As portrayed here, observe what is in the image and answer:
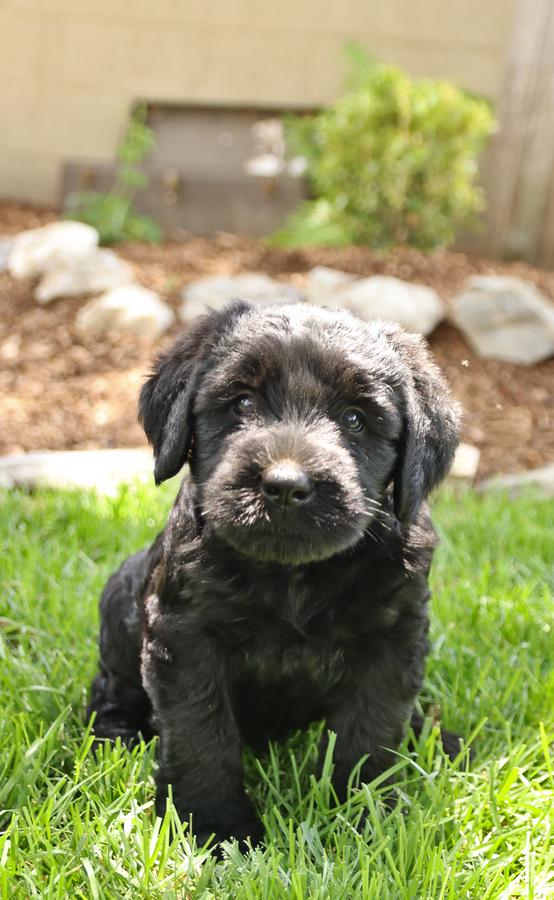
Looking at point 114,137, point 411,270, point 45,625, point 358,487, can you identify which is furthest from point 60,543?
point 114,137

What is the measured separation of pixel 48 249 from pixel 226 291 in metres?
1.33

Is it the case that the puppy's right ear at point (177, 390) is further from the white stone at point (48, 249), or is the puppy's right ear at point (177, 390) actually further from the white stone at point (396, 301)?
the white stone at point (48, 249)

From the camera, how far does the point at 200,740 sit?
2.15m

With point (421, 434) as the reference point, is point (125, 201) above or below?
below

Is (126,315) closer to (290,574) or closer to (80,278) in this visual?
(80,278)

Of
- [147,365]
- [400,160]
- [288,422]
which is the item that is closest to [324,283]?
[400,160]

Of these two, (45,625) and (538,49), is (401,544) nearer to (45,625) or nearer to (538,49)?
(45,625)

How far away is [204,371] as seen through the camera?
2.22 metres

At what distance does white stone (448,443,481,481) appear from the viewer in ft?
15.2

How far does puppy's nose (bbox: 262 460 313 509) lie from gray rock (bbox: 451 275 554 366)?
409cm

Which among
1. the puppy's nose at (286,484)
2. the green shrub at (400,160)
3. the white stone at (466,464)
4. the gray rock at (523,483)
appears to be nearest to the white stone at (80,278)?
the green shrub at (400,160)

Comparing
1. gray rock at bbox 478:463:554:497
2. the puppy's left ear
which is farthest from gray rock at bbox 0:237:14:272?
the puppy's left ear

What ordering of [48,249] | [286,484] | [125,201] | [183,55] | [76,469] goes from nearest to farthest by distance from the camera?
[286,484] → [76,469] → [48,249] → [125,201] → [183,55]

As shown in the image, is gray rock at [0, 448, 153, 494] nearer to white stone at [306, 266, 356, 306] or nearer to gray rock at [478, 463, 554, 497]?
gray rock at [478, 463, 554, 497]
